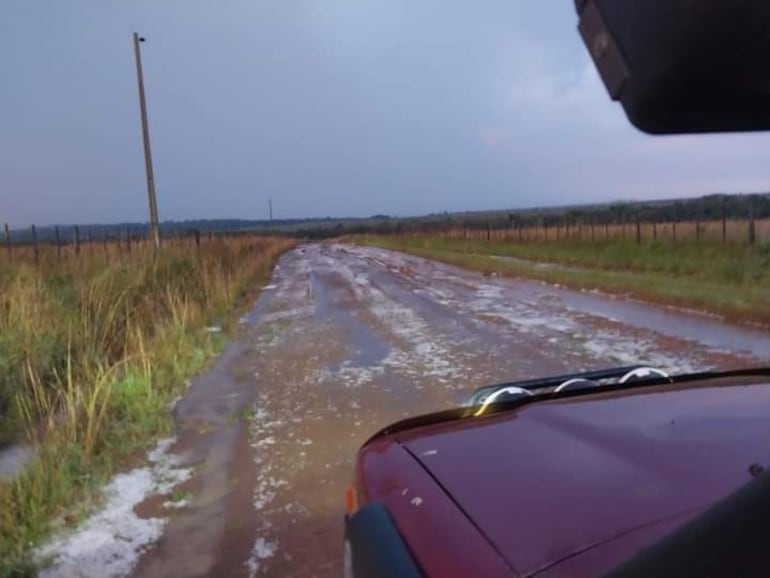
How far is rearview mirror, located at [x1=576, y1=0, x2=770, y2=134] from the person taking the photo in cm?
66

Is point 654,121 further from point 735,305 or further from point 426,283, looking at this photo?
point 426,283

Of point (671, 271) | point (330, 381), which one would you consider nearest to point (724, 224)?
point (671, 271)

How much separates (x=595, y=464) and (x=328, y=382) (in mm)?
5859

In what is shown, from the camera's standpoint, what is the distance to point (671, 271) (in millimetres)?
17406

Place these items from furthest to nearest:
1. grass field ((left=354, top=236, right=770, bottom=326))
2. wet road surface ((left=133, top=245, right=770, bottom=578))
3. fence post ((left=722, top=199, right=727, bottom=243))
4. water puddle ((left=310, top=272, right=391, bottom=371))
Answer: fence post ((left=722, top=199, right=727, bottom=243))
grass field ((left=354, top=236, right=770, bottom=326))
water puddle ((left=310, top=272, right=391, bottom=371))
wet road surface ((left=133, top=245, right=770, bottom=578))

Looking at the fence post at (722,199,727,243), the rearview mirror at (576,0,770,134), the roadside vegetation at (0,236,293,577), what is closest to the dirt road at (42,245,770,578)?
the roadside vegetation at (0,236,293,577)

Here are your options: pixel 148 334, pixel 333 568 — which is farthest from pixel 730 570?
pixel 148 334

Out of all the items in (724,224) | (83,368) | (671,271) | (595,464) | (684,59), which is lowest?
(671,271)

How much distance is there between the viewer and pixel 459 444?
208 centimetres

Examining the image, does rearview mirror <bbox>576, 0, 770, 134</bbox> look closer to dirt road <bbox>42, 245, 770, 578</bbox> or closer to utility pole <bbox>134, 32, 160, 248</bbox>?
dirt road <bbox>42, 245, 770, 578</bbox>

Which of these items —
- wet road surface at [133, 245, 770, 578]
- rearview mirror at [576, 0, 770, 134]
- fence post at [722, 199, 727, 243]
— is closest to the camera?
rearview mirror at [576, 0, 770, 134]

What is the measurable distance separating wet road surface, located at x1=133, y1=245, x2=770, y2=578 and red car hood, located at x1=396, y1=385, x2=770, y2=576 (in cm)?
179

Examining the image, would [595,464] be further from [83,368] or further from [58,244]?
[58,244]

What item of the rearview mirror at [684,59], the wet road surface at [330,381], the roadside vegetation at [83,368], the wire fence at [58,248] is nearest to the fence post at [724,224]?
the wet road surface at [330,381]
